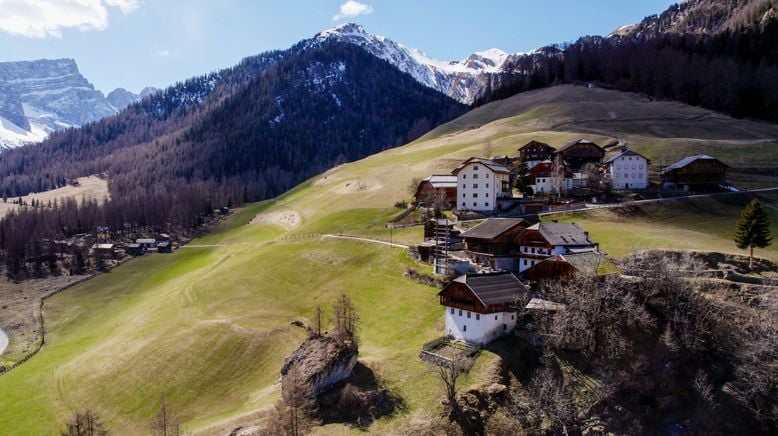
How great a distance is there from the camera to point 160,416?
56531 millimetres

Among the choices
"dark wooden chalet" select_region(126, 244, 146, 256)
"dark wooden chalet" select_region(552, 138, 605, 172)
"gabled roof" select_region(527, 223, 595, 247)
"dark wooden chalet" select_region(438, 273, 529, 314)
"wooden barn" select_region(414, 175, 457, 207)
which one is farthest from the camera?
"dark wooden chalet" select_region(126, 244, 146, 256)

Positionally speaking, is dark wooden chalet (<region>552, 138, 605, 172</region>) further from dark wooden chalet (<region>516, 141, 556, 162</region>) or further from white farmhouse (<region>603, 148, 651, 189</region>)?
white farmhouse (<region>603, 148, 651, 189</region>)

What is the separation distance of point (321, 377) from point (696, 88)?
174991 mm

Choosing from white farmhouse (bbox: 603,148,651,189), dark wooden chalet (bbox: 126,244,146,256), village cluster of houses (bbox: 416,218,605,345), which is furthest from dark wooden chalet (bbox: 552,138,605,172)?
dark wooden chalet (bbox: 126,244,146,256)

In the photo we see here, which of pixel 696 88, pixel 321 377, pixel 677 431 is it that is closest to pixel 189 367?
pixel 321 377

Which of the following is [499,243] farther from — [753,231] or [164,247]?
[164,247]

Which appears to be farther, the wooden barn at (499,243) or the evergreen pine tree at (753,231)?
the wooden barn at (499,243)

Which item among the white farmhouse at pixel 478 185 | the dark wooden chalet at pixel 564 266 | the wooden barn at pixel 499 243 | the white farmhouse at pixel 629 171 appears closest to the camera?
the dark wooden chalet at pixel 564 266

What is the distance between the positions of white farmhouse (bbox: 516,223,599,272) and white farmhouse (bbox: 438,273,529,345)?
949 cm

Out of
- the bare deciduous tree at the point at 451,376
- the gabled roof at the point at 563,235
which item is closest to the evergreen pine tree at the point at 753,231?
the gabled roof at the point at 563,235

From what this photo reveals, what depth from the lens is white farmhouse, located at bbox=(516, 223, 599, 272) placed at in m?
66.9

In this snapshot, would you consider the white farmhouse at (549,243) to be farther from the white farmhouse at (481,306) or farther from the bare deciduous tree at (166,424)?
the bare deciduous tree at (166,424)

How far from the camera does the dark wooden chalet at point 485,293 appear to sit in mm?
55750

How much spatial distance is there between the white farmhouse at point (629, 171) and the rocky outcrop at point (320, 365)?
72997 millimetres
